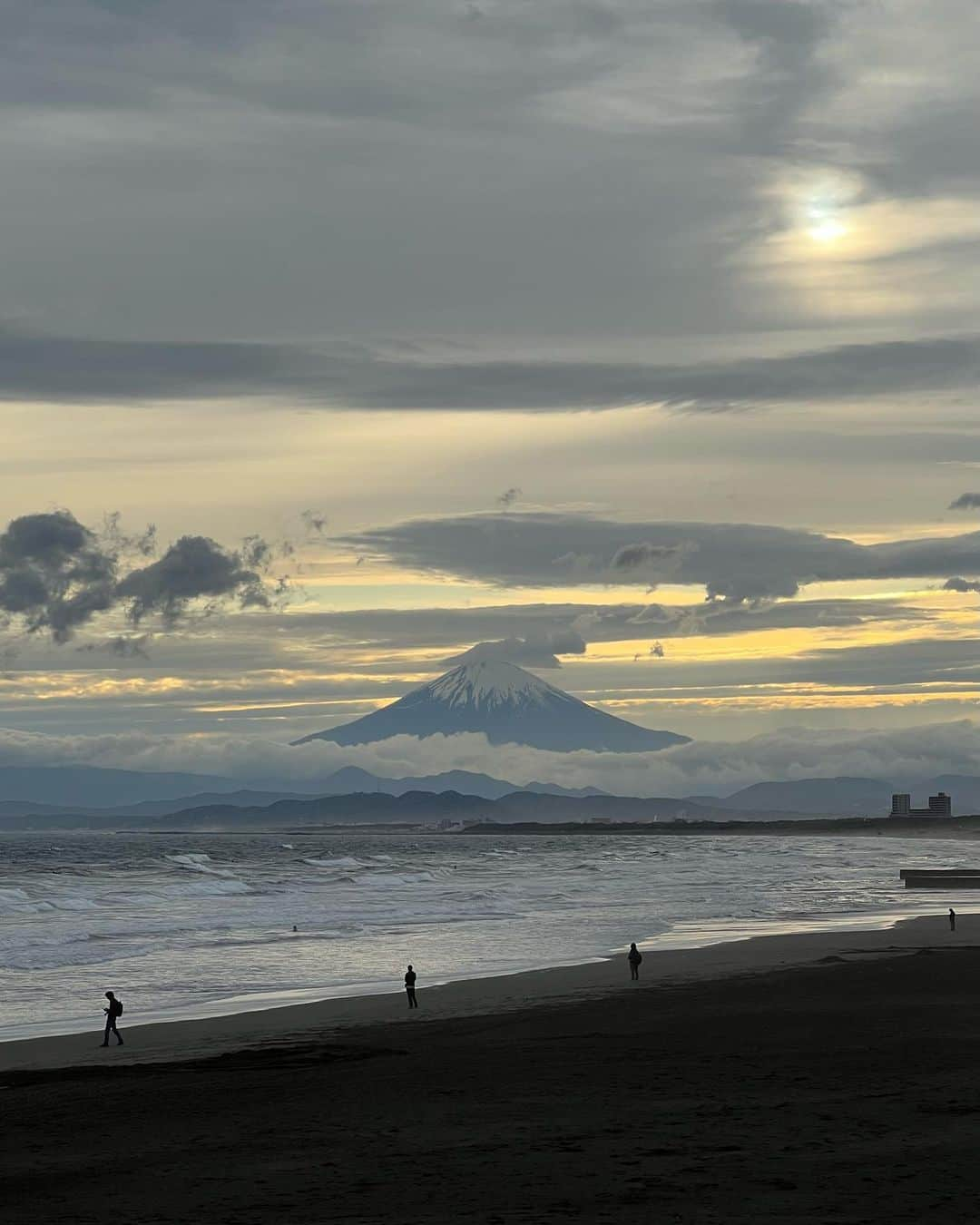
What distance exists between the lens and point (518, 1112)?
84.0 feet

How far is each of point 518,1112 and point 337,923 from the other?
2277 inches

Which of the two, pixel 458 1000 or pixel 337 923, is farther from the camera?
pixel 337 923

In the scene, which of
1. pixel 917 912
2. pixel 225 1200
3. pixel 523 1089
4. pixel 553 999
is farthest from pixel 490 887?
pixel 225 1200

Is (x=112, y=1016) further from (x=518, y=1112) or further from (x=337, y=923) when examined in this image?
(x=337, y=923)

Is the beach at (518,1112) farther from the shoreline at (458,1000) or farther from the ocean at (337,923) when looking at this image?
the ocean at (337,923)

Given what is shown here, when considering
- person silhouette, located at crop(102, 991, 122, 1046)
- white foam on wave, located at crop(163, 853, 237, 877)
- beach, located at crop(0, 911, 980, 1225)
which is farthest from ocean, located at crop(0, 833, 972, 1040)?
beach, located at crop(0, 911, 980, 1225)

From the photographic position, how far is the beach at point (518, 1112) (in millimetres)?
19266

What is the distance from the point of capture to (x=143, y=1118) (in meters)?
26.5

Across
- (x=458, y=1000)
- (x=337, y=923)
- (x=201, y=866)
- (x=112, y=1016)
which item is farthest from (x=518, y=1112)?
(x=201, y=866)

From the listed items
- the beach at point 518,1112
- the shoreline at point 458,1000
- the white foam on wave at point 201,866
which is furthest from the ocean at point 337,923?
the beach at point 518,1112

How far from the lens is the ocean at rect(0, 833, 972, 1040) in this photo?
166ft

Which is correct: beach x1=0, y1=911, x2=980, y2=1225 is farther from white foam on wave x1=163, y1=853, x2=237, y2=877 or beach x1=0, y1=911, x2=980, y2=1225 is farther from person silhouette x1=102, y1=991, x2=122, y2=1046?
white foam on wave x1=163, y1=853, x2=237, y2=877

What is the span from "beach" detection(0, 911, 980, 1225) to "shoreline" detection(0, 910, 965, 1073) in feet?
0.67

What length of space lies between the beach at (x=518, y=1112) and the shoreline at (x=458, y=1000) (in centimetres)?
20
